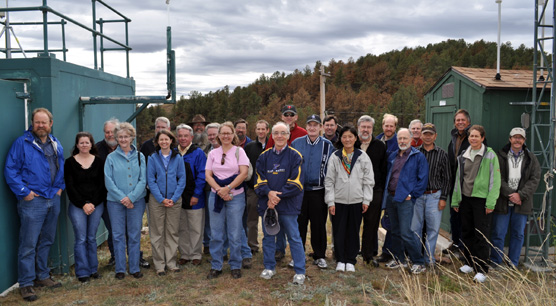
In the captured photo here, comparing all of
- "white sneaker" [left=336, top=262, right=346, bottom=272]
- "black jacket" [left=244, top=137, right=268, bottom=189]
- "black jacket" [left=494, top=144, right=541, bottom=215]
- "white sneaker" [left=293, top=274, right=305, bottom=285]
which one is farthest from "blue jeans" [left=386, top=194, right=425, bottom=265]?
"black jacket" [left=244, top=137, right=268, bottom=189]

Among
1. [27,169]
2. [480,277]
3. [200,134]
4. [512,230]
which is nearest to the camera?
[27,169]

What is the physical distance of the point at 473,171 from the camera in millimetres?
5418

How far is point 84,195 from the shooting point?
5137mm

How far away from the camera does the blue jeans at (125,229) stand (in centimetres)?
527

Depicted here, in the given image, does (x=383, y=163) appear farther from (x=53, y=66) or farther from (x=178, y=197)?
(x=53, y=66)

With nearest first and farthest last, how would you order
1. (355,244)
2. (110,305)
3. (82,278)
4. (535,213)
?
(110,305)
(82,278)
(355,244)
(535,213)

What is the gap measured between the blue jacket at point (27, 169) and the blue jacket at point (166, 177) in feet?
3.67

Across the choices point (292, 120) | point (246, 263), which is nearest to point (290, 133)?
point (292, 120)

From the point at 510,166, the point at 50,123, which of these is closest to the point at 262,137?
the point at 50,123

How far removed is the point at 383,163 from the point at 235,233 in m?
2.10

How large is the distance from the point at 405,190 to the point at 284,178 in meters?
1.54

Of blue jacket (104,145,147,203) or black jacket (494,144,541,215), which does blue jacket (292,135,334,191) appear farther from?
black jacket (494,144,541,215)

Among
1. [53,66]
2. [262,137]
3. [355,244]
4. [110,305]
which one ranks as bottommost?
[110,305]

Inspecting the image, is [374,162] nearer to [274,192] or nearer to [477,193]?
[477,193]
